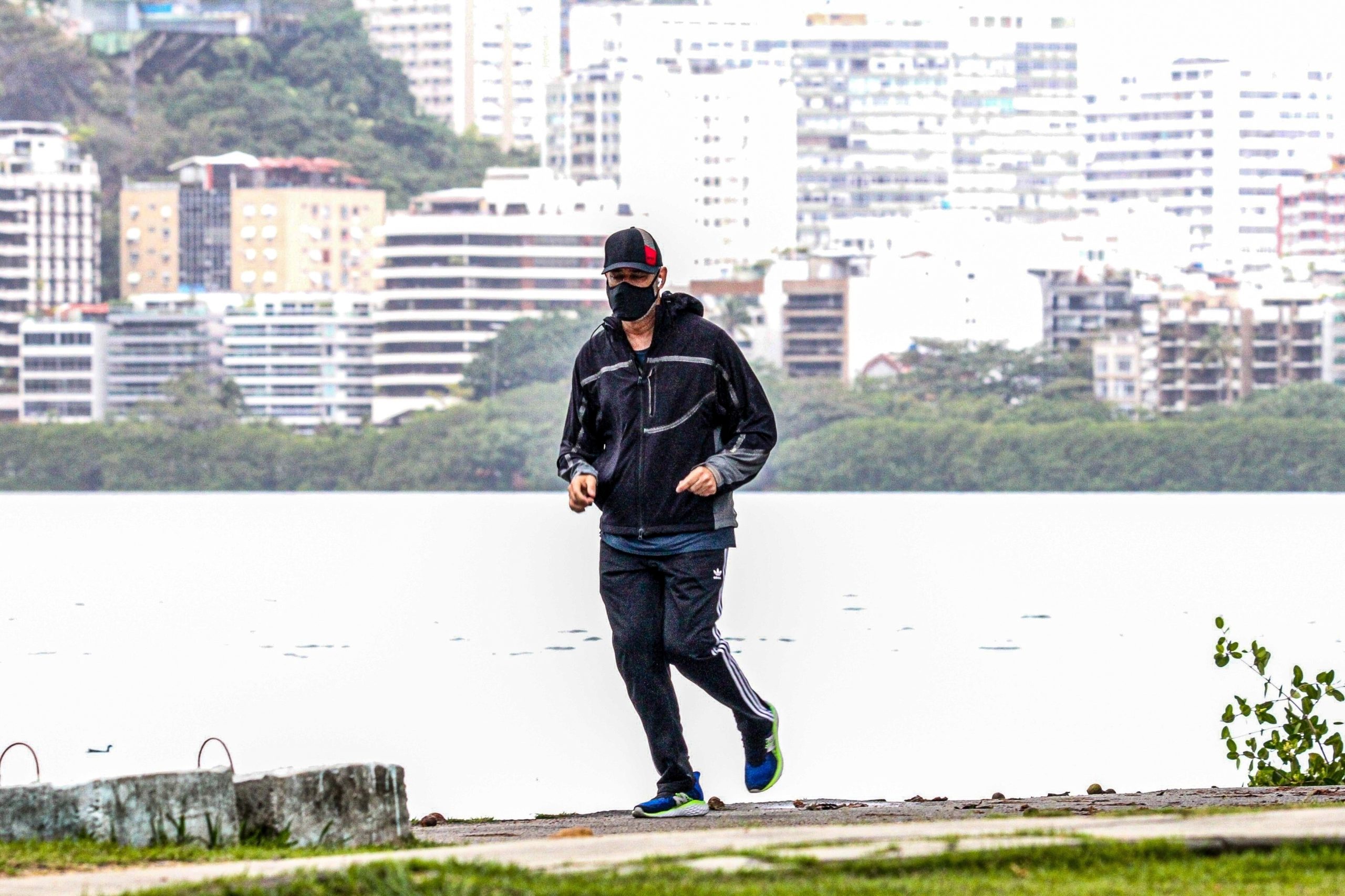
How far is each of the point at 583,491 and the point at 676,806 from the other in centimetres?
107

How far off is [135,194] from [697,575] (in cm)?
17166

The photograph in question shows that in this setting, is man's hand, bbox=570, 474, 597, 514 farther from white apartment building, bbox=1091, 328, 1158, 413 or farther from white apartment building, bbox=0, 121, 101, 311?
white apartment building, bbox=0, 121, 101, 311

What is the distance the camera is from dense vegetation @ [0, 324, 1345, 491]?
132 metres

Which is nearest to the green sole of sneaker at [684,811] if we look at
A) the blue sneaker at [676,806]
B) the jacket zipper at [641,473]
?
the blue sneaker at [676,806]

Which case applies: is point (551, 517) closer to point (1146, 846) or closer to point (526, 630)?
point (526, 630)

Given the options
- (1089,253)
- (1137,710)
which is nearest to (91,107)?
(1089,253)

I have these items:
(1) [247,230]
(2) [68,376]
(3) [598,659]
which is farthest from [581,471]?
(1) [247,230]

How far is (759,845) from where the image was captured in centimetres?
640

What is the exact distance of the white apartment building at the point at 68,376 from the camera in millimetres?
153875

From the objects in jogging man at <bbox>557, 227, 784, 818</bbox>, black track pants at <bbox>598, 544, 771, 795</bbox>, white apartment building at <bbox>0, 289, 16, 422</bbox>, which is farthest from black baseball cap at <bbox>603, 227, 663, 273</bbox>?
white apartment building at <bbox>0, 289, 16, 422</bbox>

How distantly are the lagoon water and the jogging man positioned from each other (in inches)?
131

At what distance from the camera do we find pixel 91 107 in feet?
646

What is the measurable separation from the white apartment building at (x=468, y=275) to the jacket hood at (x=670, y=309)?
147 meters

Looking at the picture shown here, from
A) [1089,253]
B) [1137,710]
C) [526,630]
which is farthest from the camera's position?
[1089,253]
